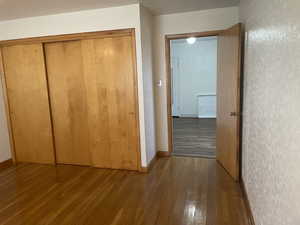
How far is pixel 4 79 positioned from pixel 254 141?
385cm

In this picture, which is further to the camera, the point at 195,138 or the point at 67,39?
the point at 195,138

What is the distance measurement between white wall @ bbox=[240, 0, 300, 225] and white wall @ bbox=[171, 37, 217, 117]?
466 centimetres

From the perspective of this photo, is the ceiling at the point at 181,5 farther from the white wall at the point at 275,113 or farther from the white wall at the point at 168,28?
the white wall at the point at 275,113

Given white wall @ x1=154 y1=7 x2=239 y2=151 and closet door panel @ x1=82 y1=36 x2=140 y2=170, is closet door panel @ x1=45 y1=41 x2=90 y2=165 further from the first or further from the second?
white wall @ x1=154 y1=7 x2=239 y2=151

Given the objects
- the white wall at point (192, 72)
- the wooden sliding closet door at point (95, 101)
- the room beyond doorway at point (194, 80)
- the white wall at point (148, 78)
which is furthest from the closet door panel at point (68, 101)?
the white wall at point (192, 72)

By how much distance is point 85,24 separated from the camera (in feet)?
9.87

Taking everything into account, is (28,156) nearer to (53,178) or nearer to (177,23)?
(53,178)

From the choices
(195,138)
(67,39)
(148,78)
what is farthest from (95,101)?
(195,138)

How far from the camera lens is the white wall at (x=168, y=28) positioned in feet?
10.4

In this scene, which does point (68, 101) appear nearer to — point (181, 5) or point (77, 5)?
point (77, 5)

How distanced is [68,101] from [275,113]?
2935 millimetres

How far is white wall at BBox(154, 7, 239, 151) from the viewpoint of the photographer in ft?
10.4

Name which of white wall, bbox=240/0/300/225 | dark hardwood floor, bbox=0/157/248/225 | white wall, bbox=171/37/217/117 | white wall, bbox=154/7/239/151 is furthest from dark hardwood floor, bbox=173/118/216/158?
white wall, bbox=240/0/300/225

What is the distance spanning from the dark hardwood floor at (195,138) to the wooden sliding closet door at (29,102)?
233cm
